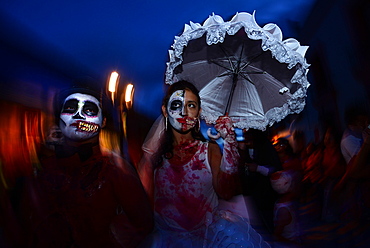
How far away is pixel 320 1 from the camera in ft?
6.86

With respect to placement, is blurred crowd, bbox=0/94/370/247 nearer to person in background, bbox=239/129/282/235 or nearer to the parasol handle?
person in background, bbox=239/129/282/235

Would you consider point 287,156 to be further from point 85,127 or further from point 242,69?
point 85,127

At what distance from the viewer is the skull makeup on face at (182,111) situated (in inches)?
71.2

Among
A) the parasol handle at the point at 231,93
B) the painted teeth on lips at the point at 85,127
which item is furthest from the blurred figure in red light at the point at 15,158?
the parasol handle at the point at 231,93

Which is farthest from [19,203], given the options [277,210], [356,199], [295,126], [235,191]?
[356,199]

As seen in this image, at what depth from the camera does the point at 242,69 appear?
2.06 metres

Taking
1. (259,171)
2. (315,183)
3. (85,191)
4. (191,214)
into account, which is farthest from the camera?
(315,183)

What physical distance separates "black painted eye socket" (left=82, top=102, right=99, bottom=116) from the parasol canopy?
0.53 m

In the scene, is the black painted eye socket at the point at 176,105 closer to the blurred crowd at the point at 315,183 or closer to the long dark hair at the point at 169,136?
the long dark hair at the point at 169,136

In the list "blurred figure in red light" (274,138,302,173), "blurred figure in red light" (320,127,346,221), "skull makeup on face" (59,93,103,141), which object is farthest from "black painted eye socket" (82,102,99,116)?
"blurred figure in red light" (320,127,346,221)

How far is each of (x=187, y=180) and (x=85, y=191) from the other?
65 cm

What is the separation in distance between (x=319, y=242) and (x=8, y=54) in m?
2.56

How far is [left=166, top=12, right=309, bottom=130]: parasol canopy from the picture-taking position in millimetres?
1891

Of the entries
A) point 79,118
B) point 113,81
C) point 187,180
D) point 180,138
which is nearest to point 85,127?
point 79,118
